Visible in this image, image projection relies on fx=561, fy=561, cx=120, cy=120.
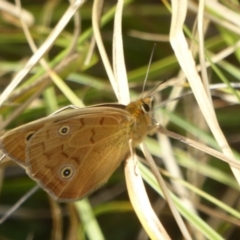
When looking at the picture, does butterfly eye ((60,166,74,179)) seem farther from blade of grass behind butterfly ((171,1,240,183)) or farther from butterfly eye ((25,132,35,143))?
blade of grass behind butterfly ((171,1,240,183))

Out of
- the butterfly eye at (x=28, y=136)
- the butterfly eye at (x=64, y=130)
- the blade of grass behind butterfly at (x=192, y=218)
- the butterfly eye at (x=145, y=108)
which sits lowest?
the blade of grass behind butterfly at (x=192, y=218)

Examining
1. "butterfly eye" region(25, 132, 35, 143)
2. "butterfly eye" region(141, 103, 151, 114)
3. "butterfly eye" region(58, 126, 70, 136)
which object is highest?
"butterfly eye" region(25, 132, 35, 143)

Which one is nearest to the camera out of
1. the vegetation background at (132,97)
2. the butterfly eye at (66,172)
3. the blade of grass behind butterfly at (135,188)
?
the blade of grass behind butterfly at (135,188)

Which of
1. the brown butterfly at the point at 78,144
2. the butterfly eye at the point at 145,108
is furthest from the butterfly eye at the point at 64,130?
the butterfly eye at the point at 145,108

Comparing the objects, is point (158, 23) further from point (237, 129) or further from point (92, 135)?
point (92, 135)

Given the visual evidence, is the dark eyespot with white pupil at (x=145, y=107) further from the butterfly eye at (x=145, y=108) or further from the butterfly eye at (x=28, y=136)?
the butterfly eye at (x=28, y=136)

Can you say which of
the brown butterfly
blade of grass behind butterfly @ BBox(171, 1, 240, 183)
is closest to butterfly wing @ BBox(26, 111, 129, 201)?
the brown butterfly

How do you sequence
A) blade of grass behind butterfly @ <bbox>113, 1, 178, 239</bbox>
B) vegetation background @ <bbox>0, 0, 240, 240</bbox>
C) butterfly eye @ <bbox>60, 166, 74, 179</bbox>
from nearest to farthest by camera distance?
blade of grass behind butterfly @ <bbox>113, 1, 178, 239</bbox>
butterfly eye @ <bbox>60, 166, 74, 179</bbox>
vegetation background @ <bbox>0, 0, 240, 240</bbox>

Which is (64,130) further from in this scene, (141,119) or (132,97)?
(132,97)

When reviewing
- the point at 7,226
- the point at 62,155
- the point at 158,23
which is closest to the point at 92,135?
the point at 62,155
